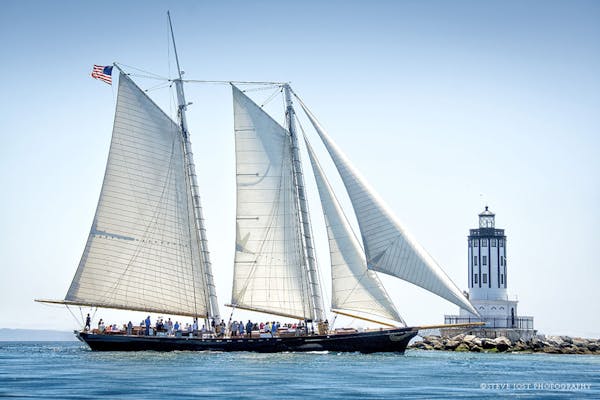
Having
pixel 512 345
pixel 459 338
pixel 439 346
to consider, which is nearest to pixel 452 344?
pixel 439 346

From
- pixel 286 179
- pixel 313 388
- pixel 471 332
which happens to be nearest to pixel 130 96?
pixel 286 179

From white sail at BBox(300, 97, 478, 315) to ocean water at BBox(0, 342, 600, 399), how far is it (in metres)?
4.35

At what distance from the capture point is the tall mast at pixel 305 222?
200 ft

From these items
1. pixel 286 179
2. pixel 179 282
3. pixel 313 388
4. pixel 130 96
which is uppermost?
pixel 130 96

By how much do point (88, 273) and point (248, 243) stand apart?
31.3 ft

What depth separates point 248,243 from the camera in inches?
2368

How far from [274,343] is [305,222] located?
759cm

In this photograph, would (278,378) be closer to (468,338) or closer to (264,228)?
(264,228)

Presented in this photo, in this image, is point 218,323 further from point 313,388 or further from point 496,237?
point 496,237

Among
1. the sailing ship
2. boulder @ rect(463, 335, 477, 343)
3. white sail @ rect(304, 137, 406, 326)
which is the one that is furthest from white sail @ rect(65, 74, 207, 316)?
boulder @ rect(463, 335, 477, 343)

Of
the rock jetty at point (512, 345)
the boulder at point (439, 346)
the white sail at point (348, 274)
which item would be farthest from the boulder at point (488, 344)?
the white sail at point (348, 274)

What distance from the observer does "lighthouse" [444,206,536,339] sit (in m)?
100

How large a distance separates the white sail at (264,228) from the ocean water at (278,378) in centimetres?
407

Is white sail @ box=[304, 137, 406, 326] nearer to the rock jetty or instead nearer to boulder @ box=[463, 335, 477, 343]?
the rock jetty
